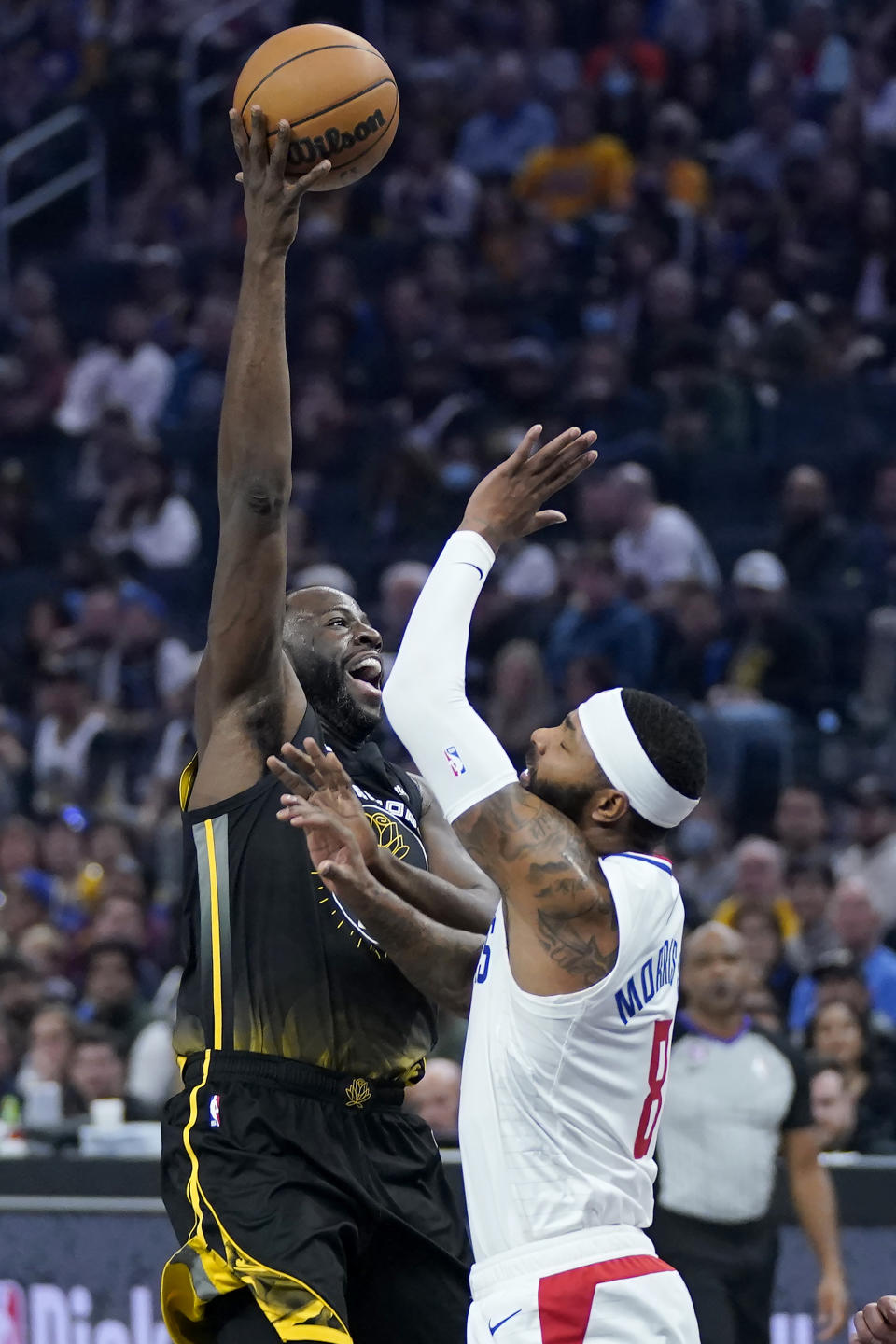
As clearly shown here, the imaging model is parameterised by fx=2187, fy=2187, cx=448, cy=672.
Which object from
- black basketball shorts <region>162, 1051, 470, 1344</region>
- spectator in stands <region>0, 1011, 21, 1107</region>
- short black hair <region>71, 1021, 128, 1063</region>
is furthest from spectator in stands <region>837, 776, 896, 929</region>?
black basketball shorts <region>162, 1051, 470, 1344</region>

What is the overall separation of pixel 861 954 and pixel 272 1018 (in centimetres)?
516

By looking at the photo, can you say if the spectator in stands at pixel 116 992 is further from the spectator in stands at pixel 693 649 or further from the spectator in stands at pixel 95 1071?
the spectator in stands at pixel 693 649

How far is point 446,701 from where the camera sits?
4113 mm

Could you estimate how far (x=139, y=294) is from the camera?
53.7 ft

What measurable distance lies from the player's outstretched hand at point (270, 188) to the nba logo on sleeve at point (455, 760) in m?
1.14

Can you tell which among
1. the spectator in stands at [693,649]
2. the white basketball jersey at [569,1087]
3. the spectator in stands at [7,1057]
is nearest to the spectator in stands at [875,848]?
the spectator in stands at [693,649]

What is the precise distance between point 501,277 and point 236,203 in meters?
2.69

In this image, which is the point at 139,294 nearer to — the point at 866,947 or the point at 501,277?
the point at 501,277

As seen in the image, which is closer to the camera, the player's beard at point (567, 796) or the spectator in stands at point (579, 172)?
the player's beard at point (567, 796)

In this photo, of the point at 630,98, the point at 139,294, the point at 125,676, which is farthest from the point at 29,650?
the point at 630,98

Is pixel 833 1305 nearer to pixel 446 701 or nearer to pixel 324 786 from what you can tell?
pixel 324 786

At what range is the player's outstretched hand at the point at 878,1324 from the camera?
12.4 feet

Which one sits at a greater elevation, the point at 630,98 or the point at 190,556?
the point at 630,98

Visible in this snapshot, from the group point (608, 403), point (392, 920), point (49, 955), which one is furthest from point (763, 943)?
point (392, 920)
